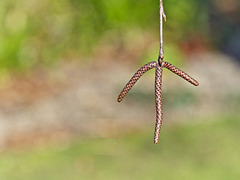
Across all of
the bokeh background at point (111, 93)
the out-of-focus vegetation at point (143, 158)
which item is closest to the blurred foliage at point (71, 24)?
the bokeh background at point (111, 93)

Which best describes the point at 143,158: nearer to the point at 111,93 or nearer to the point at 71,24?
the point at 111,93

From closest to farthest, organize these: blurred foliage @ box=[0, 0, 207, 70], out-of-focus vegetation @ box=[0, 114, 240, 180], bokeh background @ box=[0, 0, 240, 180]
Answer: out-of-focus vegetation @ box=[0, 114, 240, 180] → bokeh background @ box=[0, 0, 240, 180] → blurred foliage @ box=[0, 0, 207, 70]

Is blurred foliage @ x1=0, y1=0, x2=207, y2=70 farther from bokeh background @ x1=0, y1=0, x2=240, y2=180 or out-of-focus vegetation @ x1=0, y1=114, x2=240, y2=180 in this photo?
out-of-focus vegetation @ x1=0, y1=114, x2=240, y2=180

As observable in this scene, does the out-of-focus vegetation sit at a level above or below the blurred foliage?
below

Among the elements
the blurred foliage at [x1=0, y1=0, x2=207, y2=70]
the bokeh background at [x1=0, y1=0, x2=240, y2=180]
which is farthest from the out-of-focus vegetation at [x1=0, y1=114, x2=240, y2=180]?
the blurred foliage at [x1=0, y1=0, x2=207, y2=70]

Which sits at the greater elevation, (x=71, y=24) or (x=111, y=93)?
(x=71, y=24)

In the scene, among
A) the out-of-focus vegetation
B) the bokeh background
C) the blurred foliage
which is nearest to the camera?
the out-of-focus vegetation

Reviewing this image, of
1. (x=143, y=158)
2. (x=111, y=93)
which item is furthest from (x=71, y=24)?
(x=143, y=158)

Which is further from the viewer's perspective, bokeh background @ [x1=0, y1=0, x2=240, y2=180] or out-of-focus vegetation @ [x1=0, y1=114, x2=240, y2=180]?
bokeh background @ [x1=0, y1=0, x2=240, y2=180]
